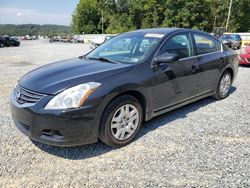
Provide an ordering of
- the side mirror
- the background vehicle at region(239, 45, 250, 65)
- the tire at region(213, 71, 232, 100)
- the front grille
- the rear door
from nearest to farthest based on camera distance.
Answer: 1. the front grille
2. the side mirror
3. the rear door
4. the tire at region(213, 71, 232, 100)
5. the background vehicle at region(239, 45, 250, 65)

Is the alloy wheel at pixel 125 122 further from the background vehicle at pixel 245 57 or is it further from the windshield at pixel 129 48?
the background vehicle at pixel 245 57

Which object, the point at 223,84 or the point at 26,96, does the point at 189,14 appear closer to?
the point at 223,84

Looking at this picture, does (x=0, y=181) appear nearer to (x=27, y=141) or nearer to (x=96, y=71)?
(x=27, y=141)

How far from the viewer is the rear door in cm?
466

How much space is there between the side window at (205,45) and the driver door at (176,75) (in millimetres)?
254

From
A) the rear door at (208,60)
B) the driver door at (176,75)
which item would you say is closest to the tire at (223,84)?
the rear door at (208,60)

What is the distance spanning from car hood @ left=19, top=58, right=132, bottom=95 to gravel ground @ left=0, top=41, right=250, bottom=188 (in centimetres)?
88

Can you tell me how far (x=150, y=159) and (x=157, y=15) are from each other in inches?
2194

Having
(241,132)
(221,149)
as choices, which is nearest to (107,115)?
(221,149)

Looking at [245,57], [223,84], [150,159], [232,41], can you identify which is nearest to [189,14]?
[232,41]

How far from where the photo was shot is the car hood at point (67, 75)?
308cm

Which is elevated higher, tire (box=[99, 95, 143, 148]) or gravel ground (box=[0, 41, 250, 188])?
tire (box=[99, 95, 143, 148])

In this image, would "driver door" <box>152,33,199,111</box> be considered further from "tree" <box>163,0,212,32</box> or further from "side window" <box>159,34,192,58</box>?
"tree" <box>163,0,212,32</box>

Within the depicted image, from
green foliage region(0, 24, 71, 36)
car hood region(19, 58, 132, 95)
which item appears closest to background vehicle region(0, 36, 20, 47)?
car hood region(19, 58, 132, 95)
